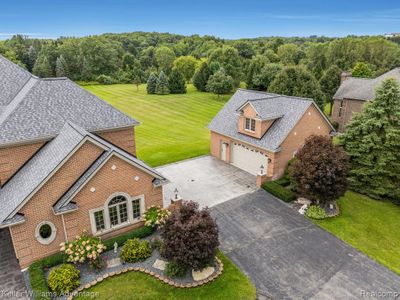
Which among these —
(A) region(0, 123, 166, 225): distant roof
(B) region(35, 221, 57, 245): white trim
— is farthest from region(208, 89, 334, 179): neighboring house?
(B) region(35, 221, 57, 245): white trim

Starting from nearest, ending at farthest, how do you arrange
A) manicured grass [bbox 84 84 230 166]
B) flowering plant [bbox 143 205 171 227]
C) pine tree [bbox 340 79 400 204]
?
1. flowering plant [bbox 143 205 171 227]
2. pine tree [bbox 340 79 400 204]
3. manicured grass [bbox 84 84 230 166]

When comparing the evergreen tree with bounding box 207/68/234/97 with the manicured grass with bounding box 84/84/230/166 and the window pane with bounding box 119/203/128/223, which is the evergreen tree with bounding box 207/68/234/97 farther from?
the window pane with bounding box 119/203/128/223

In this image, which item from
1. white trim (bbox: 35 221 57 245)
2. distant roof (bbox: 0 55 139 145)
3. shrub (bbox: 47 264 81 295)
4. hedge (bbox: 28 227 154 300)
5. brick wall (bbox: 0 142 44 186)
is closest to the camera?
hedge (bbox: 28 227 154 300)

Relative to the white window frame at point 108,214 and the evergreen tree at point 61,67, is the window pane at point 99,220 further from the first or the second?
the evergreen tree at point 61,67

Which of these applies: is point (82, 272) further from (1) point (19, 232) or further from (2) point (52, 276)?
(1) point (19, 232)

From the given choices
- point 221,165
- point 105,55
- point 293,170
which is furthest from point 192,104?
point 105,55

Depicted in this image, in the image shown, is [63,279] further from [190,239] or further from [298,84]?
[298,84]

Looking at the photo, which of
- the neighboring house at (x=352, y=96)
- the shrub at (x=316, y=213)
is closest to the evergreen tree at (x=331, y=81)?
the neighboring house at (x=352, y=96)

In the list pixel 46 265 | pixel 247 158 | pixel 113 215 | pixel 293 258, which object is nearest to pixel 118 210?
pixel 113 215
